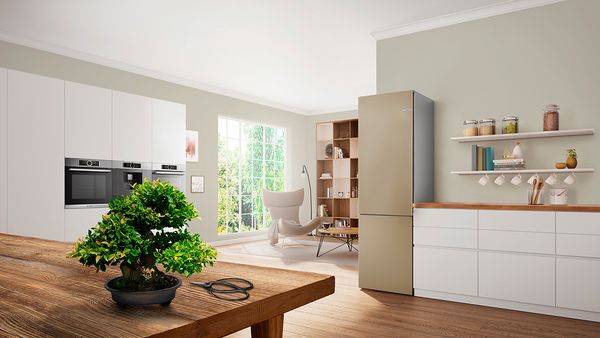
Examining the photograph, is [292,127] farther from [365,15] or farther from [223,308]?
[223,308]

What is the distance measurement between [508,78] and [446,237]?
1.56 metres

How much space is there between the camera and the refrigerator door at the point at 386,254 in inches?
160

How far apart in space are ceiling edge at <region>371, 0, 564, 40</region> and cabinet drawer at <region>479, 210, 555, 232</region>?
1.85 meters

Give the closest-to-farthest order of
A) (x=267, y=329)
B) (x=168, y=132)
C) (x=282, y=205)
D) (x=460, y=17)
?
(x=267, y=329)
(x=460, y=17)
(x=168, y=132)
(x=282, y=205)

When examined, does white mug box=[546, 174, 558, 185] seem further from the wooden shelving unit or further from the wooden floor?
the wooden shelving unit

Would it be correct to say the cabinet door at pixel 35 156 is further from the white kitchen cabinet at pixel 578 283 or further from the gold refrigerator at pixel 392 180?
the white kitchen cabinet at pixel 578 283

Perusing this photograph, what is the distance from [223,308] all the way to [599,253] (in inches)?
128

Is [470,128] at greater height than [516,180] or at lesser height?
greater

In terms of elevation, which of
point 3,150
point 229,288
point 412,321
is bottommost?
point 412,321

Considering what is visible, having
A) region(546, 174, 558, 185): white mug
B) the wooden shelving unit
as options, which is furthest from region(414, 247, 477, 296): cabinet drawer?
the wooden shelving unit

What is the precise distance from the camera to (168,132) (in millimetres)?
5898

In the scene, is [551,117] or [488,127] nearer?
[551,117]

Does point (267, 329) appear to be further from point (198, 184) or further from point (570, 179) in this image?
point (198, 184)

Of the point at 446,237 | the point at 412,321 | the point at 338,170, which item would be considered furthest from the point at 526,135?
the point at 338,170
